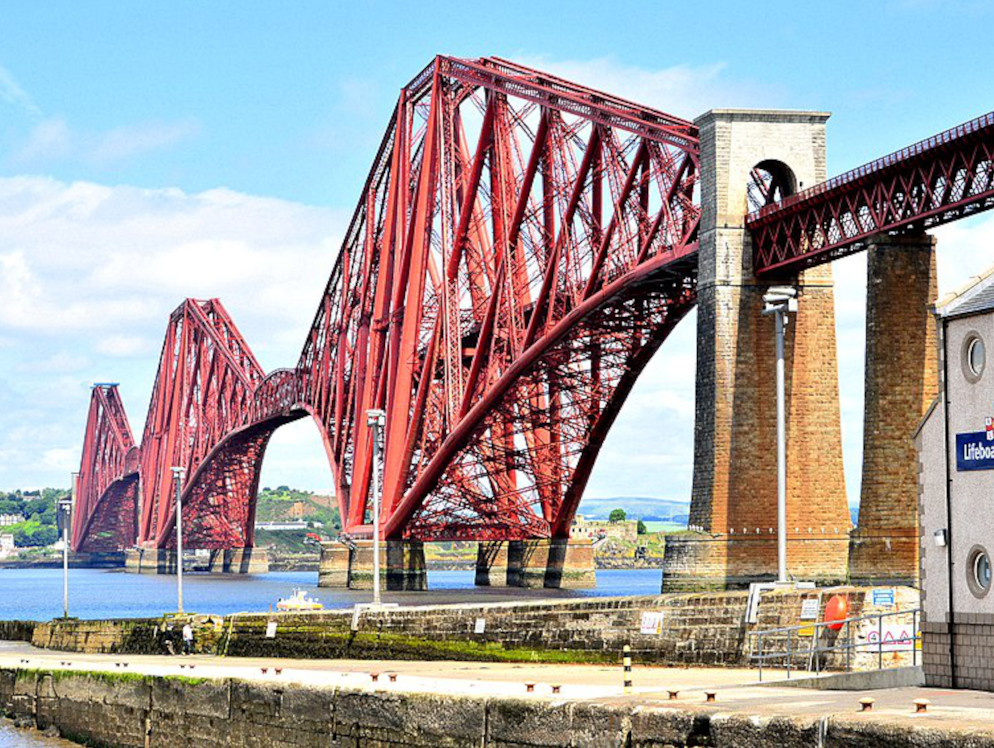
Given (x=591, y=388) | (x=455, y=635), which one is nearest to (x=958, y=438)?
(x=455, y=635)

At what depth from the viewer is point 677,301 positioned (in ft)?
296

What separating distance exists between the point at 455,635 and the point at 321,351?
4114 inches

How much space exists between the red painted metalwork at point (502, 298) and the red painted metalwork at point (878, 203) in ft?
34.1

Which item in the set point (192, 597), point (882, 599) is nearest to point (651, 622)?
point (882, 599)

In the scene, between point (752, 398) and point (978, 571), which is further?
point (752, 398)

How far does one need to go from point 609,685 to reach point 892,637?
17.2ft

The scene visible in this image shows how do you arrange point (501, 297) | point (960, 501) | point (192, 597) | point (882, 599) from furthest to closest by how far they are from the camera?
point (192, 597)
point (501, 297)
point (882, 599)
point (960, 501)

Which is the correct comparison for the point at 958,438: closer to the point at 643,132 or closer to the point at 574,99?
the point at 643,132

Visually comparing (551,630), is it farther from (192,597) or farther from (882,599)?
(192,597)

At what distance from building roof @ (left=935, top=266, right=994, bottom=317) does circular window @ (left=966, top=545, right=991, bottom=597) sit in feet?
12.0

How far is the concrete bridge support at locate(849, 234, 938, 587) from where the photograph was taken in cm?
5416

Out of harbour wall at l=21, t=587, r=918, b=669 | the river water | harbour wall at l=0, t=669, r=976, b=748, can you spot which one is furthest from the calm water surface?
harbour wall at l=0, t=669, r=976, b=748

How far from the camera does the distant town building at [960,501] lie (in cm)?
2572

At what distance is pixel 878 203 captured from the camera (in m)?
60.0
